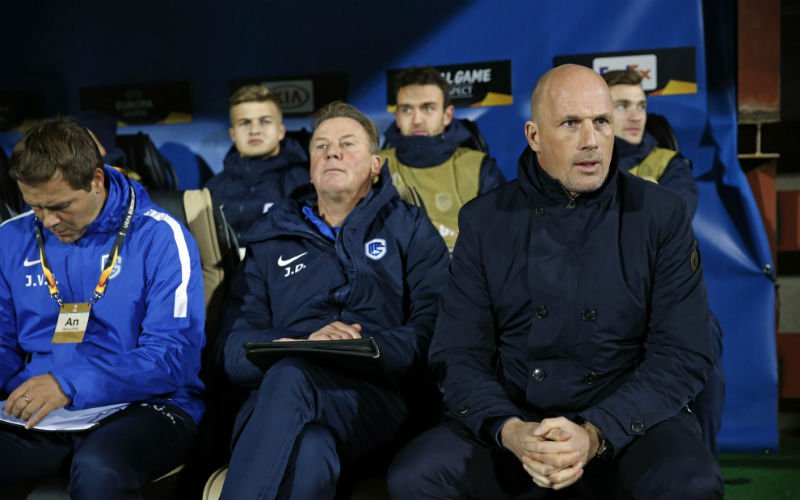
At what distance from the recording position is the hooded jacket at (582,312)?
1932mm

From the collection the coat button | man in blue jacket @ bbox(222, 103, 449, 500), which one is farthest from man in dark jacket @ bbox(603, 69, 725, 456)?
the coat button

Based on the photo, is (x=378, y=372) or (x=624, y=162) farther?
(x=624, y=162)

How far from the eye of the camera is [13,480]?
2.15 meters

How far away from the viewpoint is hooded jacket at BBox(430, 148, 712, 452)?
193 cm

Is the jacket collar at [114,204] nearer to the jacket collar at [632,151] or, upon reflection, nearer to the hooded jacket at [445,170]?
the hooded jacket at [445,170]

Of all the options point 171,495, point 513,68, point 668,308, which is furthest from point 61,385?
point 513,68

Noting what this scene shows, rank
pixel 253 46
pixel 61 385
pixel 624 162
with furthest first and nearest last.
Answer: pixel 253 46 → pixel 624 162 → pixel 61 385

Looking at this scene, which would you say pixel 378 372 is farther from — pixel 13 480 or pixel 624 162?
pixel 624 162

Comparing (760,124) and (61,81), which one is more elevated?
(61,81)

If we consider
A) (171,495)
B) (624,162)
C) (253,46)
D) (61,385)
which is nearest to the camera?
(61,385)

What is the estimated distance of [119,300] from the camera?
2.30 meters

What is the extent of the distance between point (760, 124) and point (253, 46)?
237 centimetres

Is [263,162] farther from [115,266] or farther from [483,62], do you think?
[115,266]

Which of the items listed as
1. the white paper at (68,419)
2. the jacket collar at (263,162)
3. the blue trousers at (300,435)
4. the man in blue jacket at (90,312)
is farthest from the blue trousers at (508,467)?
the jacket collar at (263,162)
